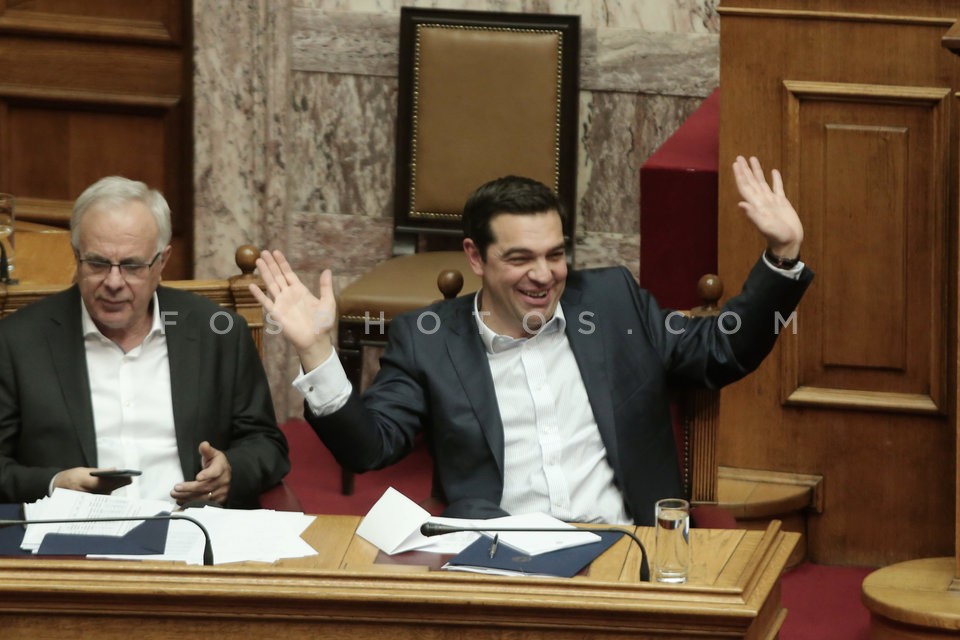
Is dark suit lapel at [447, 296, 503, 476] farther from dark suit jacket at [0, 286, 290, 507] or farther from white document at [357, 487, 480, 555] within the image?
white document at [357, 487, 480, 555]

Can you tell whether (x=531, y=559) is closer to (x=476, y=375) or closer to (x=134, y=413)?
(x=476, y=375)

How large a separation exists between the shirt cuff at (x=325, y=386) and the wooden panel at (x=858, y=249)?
135 centimetres

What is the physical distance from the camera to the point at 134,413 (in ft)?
10.0

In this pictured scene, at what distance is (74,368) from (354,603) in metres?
1.04

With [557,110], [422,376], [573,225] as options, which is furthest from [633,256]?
[422,376]

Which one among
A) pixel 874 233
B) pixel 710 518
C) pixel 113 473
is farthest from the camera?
pixel 874 233

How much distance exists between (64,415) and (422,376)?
682mm

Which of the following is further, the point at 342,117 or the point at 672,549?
the point at 342,117

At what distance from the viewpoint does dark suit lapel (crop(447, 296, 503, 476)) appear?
118 inches

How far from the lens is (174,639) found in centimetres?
225

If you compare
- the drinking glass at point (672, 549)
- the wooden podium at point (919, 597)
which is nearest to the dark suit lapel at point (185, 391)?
the drinking glass at point (672, 549)

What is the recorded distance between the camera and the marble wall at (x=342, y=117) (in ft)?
16.4

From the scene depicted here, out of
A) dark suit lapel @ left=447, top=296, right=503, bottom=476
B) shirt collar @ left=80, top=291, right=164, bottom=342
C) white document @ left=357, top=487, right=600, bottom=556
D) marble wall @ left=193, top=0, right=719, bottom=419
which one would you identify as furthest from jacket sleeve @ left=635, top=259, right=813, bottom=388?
marble wall @ left=193, top=0, right=719, bottom=419

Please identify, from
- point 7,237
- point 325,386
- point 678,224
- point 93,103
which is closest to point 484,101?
point 678,224
